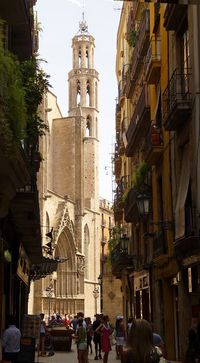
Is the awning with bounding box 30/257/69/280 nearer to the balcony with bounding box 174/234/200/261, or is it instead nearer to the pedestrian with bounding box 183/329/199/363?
the balcony with bounding box 174/234/200/261

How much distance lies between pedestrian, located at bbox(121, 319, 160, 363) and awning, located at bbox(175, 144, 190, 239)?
10.8 metres

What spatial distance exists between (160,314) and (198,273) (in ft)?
19.1

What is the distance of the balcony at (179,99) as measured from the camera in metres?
14.4

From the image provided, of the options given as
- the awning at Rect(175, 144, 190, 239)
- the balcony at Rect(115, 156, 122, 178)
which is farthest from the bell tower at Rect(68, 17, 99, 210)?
Answer: the awning at Rect(175, 144, 190, 239)

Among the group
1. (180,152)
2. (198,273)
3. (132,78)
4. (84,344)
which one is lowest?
(84,344)

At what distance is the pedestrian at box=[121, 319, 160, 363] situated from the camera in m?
4.02

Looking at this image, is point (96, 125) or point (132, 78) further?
point (96, 125)

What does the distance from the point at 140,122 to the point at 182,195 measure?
7373mm

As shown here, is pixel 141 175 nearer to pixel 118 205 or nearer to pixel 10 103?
pixel 118 205

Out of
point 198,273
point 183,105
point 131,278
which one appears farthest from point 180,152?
point 131,278

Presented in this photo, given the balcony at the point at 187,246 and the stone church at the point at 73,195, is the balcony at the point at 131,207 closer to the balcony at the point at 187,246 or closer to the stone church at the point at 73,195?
the balcony at the point at 187,246

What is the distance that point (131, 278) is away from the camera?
28562 mm

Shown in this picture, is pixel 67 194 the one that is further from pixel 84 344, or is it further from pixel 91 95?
pixel 84 344

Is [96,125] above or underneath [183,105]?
above
